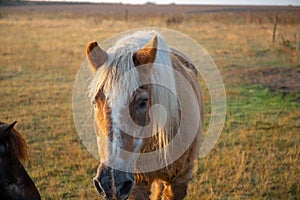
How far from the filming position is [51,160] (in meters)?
4.90

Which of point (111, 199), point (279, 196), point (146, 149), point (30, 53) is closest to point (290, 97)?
point (279, 196)

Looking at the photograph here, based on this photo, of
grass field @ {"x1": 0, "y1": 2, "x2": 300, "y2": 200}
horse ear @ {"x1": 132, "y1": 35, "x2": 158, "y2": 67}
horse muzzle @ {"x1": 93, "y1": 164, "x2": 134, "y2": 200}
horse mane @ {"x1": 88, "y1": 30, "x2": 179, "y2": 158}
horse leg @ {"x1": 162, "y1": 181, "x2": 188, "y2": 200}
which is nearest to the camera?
horse muzzle @ {"x1": 93, "y1": 164, "x2": 134, "y2": 200}

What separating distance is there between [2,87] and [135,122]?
7248 mm

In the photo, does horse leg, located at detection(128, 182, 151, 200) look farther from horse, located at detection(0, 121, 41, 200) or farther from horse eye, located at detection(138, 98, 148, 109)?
horse eye, located at detection(138, 98, 148, 109)

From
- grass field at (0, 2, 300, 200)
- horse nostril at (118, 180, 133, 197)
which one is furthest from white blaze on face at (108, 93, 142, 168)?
grass field at (0, 2, 300, 200)

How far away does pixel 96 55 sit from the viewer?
2285mm

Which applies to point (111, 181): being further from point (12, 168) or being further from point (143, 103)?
point (12, 168)

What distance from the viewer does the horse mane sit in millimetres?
2127

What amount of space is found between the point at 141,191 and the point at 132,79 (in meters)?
1.27

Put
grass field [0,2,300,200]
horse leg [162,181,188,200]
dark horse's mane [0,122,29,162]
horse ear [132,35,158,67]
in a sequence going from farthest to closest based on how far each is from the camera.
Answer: grass field [0,2,300,200], horse leg [162,181,188,200], dark horse's mane [0,122,29,162], horse ear [132,35,158,67]

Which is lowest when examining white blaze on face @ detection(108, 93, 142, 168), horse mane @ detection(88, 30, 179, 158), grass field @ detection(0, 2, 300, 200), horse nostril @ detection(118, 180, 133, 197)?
grass field @ detection(0, 2, 300, 200)

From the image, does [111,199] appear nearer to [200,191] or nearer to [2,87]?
[200,191]

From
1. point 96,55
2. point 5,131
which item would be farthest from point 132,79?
point 5,131

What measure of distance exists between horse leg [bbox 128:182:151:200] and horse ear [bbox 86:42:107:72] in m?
1.18
